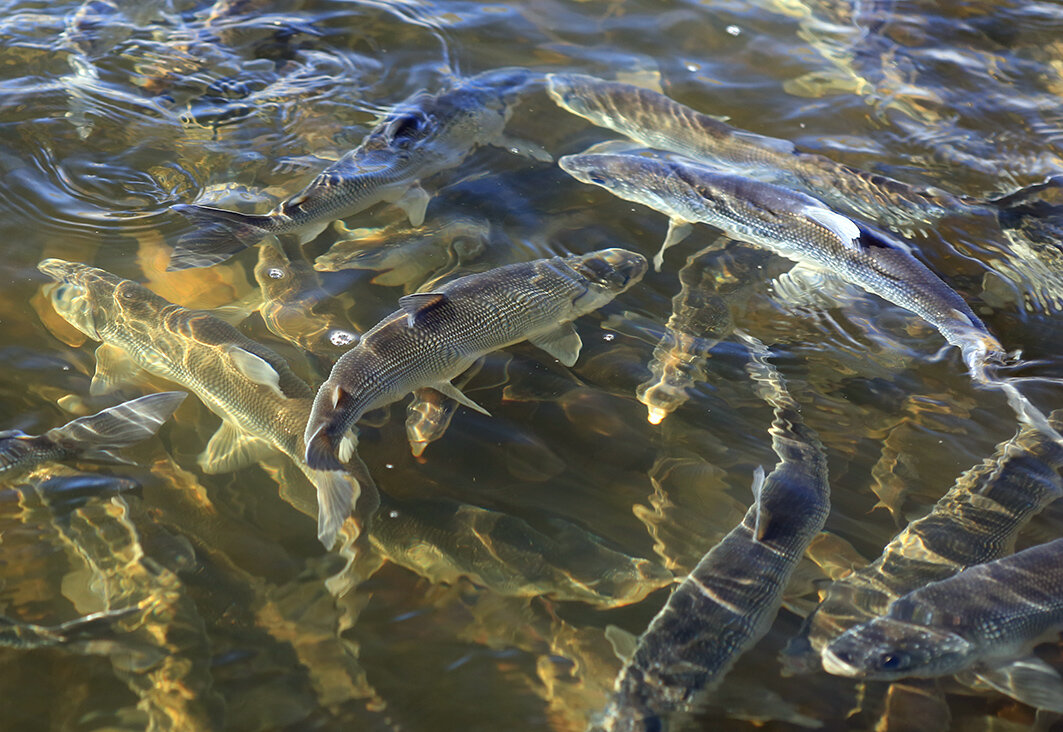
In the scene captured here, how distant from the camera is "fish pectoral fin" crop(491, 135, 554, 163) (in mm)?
6734

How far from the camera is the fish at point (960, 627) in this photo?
3.49 meters

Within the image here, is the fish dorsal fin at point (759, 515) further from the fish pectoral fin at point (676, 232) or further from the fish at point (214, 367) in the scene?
the fish pectoral fin at point (676, 232)

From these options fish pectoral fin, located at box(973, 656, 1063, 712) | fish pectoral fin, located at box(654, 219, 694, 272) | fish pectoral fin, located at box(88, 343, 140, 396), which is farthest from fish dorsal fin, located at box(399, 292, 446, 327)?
fish pectoral fin, located at box(973, 656, 1063, 712)

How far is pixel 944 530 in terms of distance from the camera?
13.4 ft

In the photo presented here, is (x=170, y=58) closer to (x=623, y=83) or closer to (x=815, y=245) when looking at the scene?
(x=623, y=83)

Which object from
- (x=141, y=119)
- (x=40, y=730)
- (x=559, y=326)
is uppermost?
(x=141, y=119)

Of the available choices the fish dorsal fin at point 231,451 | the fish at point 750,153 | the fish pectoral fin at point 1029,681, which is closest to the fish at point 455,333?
the fish dorsal fin at point 231,451

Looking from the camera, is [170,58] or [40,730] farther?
[170,58]

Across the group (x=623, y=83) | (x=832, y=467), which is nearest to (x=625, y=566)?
(x=832, y=467)

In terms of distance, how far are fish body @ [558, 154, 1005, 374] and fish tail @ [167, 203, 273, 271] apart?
260cm

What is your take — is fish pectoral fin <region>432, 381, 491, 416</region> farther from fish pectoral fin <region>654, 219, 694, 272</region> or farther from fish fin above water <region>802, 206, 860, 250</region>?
fish fin above water <region>802, 206, 860, 250</region>

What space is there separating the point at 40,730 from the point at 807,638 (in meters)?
3.28

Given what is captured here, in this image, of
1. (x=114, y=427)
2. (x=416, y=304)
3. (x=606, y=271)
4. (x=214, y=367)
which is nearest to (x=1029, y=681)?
(x=606, y=271)

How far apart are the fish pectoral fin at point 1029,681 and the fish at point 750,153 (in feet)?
11.6
